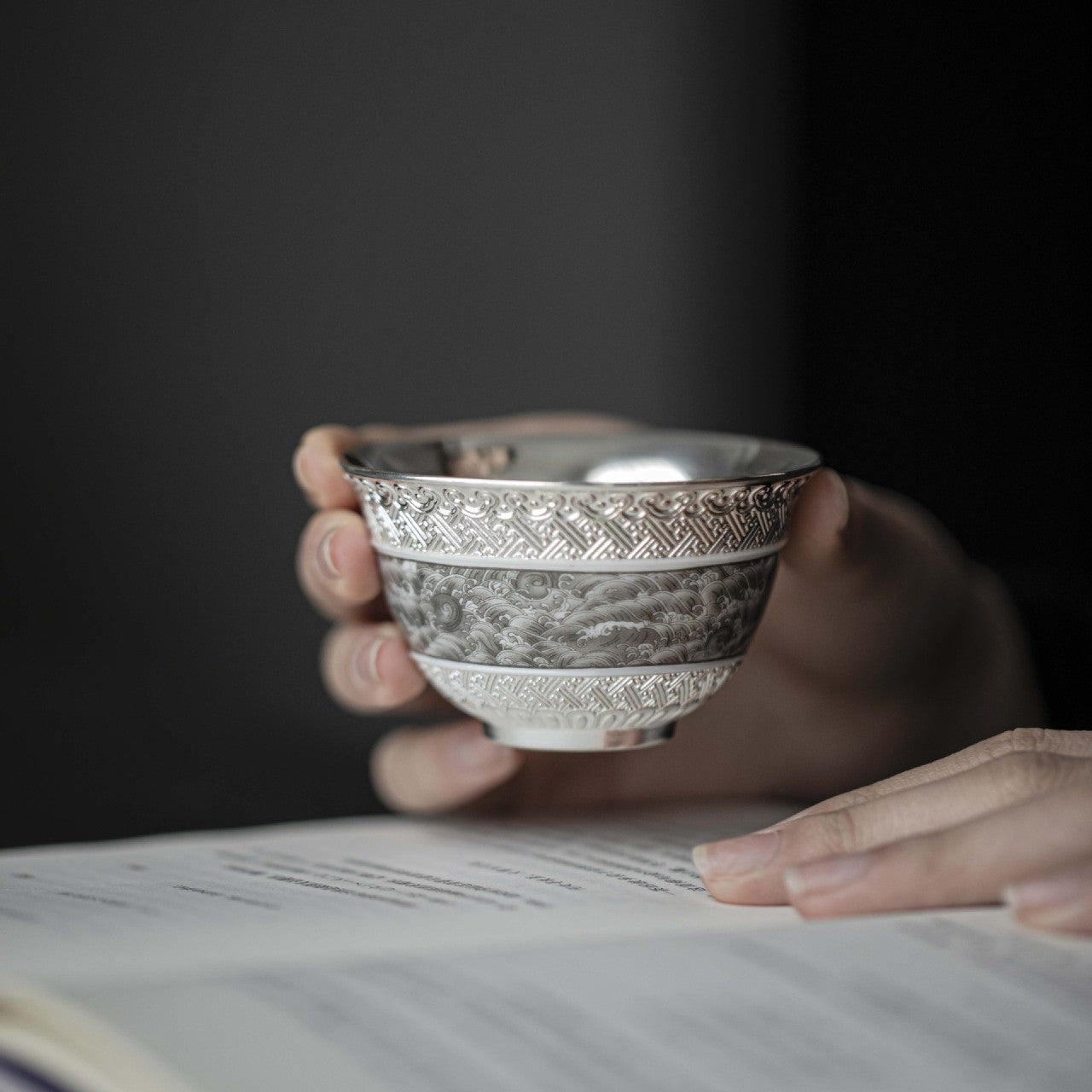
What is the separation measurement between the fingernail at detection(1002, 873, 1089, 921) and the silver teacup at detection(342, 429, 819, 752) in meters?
0.21

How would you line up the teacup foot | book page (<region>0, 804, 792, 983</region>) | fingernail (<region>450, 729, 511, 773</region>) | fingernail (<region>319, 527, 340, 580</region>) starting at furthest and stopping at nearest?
fingernail (<region>450, 729, 511, 773</region>)
fingernail (<region>319, 527, 340, 580</region>)
the teacup foot
book page (<region>0, 804, 792, 983</region>)

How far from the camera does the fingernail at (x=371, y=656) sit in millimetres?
855

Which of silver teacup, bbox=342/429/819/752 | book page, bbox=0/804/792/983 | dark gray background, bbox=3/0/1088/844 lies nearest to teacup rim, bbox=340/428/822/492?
silver teacup, bbox=342/429/819/752

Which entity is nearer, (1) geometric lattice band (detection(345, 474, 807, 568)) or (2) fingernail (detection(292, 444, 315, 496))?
(1) geometric lattice band (detection(345, 474, 807, 568))

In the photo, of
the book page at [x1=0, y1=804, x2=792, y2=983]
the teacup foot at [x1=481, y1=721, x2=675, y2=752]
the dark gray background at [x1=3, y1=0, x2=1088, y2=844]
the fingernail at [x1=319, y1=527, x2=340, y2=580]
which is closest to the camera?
the book page at [x1=0, y1=804, x2=792, y2=983]

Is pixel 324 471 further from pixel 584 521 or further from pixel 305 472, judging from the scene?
pixel 584 521

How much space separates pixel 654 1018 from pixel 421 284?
5.47ft

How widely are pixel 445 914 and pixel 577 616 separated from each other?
174mm

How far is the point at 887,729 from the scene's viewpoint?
3.84 ft

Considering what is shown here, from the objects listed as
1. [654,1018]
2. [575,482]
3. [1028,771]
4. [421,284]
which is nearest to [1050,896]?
[1028,771]

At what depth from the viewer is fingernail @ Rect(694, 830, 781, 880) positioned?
2.08 feet

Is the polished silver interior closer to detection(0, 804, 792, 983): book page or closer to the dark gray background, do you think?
detection(0, 804, 792, 983): book page

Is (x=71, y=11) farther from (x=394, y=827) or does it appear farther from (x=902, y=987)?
(x=902, y=987)

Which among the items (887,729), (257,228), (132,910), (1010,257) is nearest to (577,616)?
(132,910)
